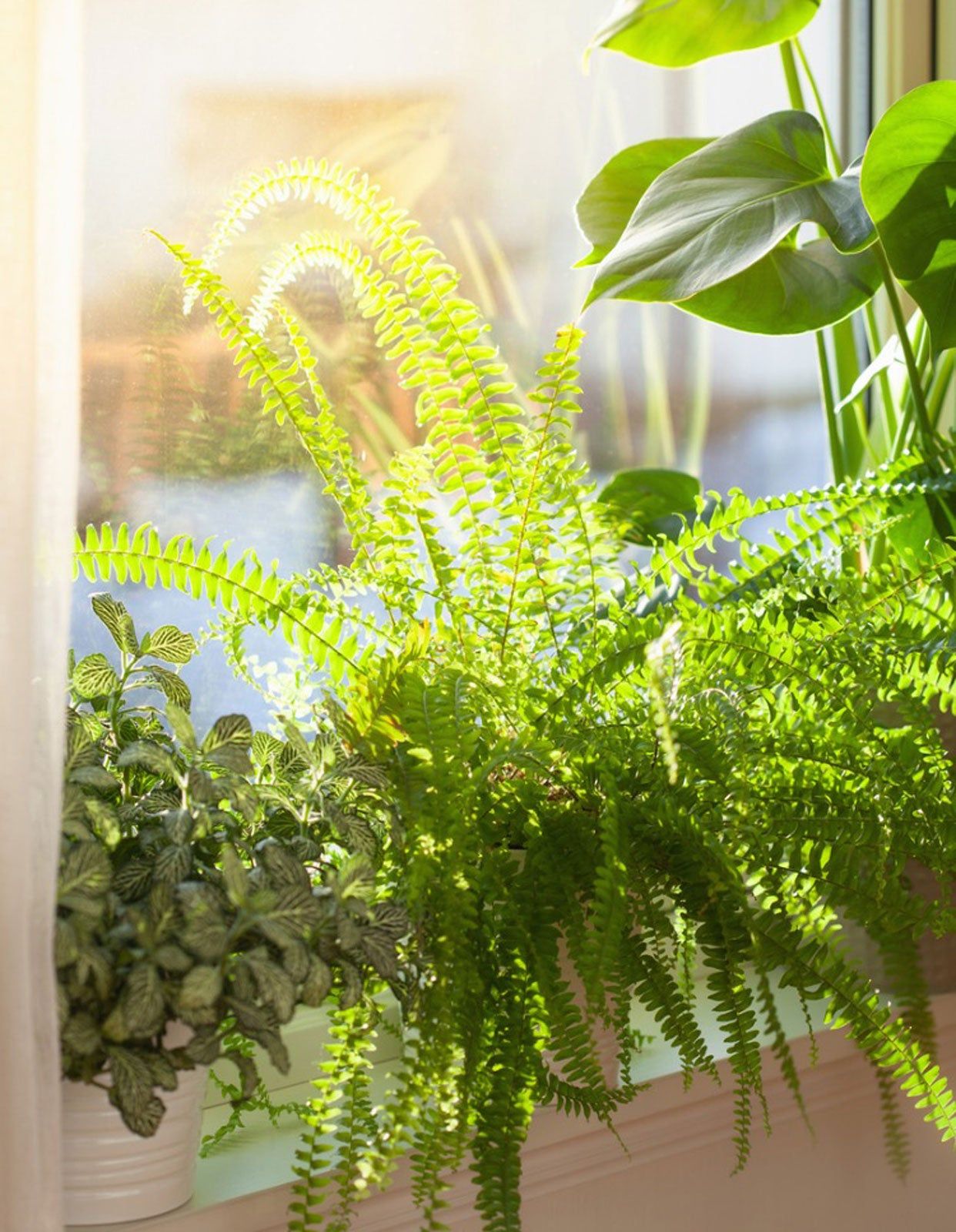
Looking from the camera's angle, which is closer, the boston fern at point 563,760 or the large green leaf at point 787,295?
the boston fern at point 563,760

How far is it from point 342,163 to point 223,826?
74cm

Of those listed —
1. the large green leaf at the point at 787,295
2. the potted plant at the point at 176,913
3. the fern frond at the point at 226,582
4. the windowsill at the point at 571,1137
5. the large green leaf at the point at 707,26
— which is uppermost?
the large green leaf at the point at 707,26

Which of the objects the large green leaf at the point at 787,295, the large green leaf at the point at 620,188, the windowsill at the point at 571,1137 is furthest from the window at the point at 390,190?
the windowsill at the point at 571,1137

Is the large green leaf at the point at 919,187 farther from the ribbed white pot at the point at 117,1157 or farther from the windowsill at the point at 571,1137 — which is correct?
the ribbed white pot at the point at 117,1157

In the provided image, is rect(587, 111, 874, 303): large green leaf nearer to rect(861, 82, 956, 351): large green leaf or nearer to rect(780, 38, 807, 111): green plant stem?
rect(861, 82, 956, 351): large green leaf

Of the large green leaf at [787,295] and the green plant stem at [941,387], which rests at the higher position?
the large green leaf at [787,295]

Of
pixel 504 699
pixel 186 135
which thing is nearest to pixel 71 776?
pixel 504 699

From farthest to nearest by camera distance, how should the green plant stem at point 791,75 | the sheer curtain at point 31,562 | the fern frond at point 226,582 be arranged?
the green plant stem at point 791,75
the fern frond at point 226,582
the sheer curtain at point 31,562

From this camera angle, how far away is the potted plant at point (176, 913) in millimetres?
693

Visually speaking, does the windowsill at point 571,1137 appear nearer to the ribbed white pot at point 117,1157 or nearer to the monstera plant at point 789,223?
the ribbed white pot at point 117,1157

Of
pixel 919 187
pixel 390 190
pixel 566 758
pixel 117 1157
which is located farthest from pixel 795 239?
pixel 117 1157

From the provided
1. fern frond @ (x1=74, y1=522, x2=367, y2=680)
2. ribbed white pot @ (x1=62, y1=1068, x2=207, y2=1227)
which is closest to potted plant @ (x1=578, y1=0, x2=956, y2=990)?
fern frond @ (x1=74, y1=522, x2=367, y2=680)

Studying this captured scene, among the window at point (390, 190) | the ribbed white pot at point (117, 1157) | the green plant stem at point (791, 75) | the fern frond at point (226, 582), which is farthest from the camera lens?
the green plant stem at point (791, 75)

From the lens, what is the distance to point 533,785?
90 cm
